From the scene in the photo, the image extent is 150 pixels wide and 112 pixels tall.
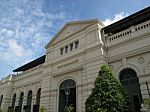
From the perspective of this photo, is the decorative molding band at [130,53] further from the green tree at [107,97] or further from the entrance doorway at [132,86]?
the green tree at [107,97]

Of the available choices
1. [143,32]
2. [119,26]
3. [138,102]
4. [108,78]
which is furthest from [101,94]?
[119,26]

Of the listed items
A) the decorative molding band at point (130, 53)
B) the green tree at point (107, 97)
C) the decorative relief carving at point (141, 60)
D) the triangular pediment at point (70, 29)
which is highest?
the triangular pediment at point (70, 29)

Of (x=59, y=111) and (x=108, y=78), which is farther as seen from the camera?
(x=59, y=111)

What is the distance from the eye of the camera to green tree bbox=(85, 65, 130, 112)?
11133 millimetres

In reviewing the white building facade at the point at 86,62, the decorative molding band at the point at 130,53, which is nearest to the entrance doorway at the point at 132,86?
the white building facade at the point at 86,62

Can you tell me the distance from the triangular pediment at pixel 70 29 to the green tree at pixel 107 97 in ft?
23.7

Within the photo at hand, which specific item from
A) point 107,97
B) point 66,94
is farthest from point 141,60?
point 66,94

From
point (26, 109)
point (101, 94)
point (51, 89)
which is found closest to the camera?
point (101, 94)

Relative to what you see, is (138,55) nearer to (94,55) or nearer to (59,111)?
(94,55)

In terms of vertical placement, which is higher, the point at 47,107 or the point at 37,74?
the point at 37,74

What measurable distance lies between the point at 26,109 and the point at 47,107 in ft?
16.8

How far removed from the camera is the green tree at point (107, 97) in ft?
36.5

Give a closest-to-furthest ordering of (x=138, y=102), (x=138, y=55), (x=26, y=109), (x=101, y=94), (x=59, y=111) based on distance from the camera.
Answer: (x=101, y=94)
(x=138, y=102)
(x=138, y=55)
(x=59, y=111)
(x=26, y=109)

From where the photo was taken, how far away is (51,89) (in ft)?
60.1
